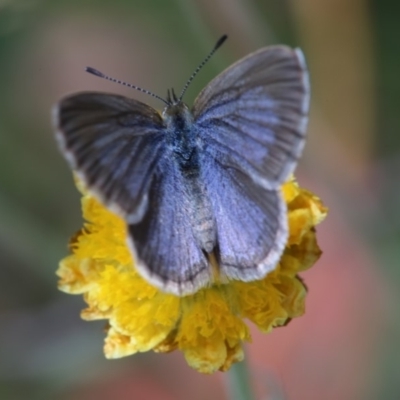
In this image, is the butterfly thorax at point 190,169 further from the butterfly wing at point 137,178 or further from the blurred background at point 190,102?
the blurred background at point 190,102

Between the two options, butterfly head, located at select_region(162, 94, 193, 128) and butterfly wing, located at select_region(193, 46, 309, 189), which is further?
butterfly head, located at select_region(162, 94, 193, 128)

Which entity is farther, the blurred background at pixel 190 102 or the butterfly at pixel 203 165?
the blurred background at pixel 190 102

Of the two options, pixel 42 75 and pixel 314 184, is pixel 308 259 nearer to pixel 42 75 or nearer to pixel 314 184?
pixel 314 184

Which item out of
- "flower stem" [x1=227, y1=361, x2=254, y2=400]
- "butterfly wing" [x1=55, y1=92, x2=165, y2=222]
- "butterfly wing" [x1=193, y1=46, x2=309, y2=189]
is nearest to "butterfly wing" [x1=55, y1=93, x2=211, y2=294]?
"butterfly wing" [x1=55, y1=92, x2=165, y2=222]

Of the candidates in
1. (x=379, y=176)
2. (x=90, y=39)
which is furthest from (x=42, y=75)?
(x=379, y=176)

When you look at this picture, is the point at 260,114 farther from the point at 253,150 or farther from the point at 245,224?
the point at 245,224

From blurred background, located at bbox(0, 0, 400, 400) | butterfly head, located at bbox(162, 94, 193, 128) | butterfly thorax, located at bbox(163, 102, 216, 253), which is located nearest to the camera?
butterfly thorax, located at bbox(163, 102, 216, 253)

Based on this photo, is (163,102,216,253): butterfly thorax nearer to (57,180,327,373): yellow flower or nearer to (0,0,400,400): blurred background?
(57,180,327,373): yellow flower

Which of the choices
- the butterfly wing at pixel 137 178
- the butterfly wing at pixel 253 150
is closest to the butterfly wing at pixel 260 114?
the butterfly wing at pixel 253 150
